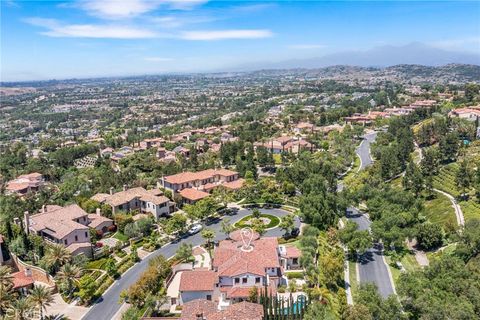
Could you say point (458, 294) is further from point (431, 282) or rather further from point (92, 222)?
point (92, 222)

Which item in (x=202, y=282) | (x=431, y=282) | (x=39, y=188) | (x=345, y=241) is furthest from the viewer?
(x=39, y=188)

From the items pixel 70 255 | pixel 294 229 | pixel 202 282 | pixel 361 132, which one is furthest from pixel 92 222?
pixel 361 132

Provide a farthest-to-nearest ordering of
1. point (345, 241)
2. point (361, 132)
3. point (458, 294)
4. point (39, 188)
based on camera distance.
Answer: point (361, 132)
point (39, 188)
point (345, 241)
point (458, 294)

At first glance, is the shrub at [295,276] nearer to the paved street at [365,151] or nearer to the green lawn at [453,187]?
the green lawn at [453,187]

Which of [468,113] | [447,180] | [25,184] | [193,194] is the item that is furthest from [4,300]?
[468,113]

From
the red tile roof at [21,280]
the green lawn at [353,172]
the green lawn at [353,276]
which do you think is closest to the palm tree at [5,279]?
the red tile roof at [21,280]

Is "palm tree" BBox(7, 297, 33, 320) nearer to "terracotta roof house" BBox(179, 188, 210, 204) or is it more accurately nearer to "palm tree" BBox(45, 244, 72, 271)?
"palm tree" BBox(45, 244, 72, 271)
